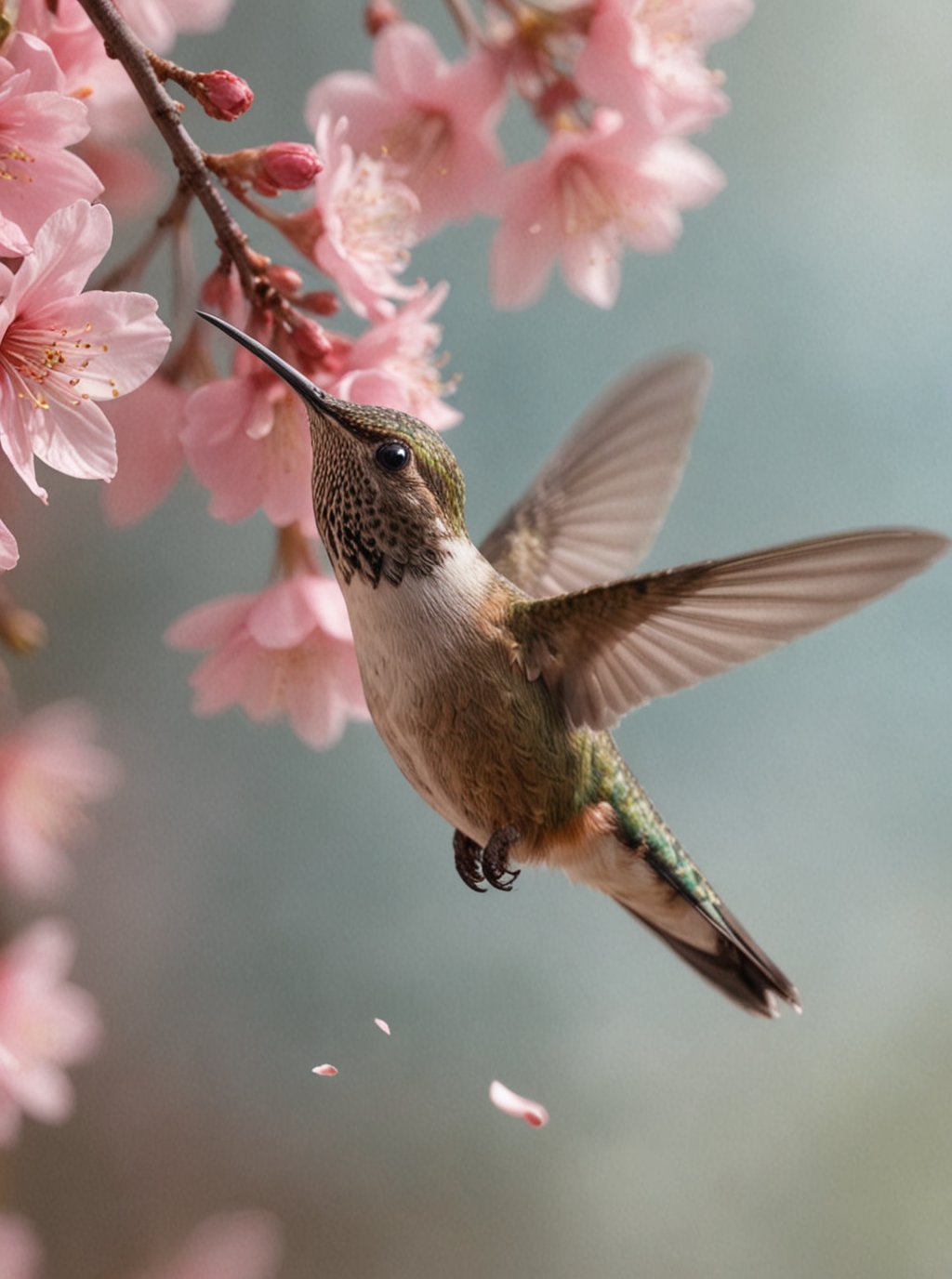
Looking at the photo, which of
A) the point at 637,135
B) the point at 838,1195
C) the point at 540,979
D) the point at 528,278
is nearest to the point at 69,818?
the point at 528,278

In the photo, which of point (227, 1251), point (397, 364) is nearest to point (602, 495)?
point (397, 364)

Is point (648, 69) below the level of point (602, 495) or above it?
above

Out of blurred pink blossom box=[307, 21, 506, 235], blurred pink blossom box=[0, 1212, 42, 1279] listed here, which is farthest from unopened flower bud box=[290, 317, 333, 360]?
blurred pink blossom box=[0, 1212, 42, 1279]

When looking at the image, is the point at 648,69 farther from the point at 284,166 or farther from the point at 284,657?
the point at 284,657

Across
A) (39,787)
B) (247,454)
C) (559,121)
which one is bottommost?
(39,787)

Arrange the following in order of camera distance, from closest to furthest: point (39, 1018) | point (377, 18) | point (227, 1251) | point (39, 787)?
point (377, 18) → point (39, 1018) → point (39, 787) → point (227, 1251)
